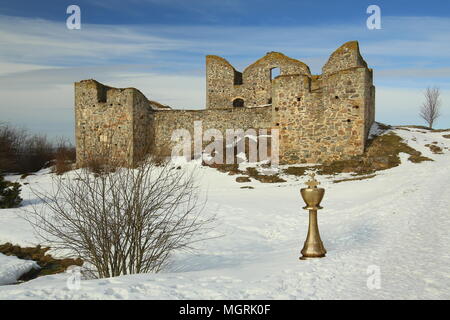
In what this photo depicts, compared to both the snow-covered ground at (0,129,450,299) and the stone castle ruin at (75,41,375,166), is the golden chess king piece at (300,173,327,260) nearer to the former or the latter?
the snow-covered ground at (0,129,450,299)

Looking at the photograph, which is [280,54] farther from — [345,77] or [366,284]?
[366,284]

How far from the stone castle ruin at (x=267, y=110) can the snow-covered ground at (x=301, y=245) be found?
3.54 m

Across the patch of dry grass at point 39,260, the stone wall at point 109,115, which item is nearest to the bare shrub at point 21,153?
the stone wall at point 109,115

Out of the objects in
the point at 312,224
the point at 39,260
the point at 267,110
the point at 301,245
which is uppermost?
the point at 267,110

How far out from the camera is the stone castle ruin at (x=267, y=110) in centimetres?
2078

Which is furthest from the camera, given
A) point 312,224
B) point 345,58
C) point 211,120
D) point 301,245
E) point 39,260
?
point 345,58

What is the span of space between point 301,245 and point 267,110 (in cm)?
1630

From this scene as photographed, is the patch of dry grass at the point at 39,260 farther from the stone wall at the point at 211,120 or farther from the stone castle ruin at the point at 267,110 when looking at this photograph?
the stone wall at the point at 211,120

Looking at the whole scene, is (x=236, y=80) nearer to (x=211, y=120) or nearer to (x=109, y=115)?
(x=211, y=120)

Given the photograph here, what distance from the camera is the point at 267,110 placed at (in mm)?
24859

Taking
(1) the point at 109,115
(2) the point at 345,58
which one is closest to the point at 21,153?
(1) the point at 109,115

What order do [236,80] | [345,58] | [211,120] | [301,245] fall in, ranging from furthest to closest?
[236,80], [345,58], [211,120], [301,245]

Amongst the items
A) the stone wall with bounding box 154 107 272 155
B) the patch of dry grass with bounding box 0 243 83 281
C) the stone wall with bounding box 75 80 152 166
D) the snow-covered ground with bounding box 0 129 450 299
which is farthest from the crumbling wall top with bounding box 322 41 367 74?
the patch of dry grass with bounding box 0 243 83 281
